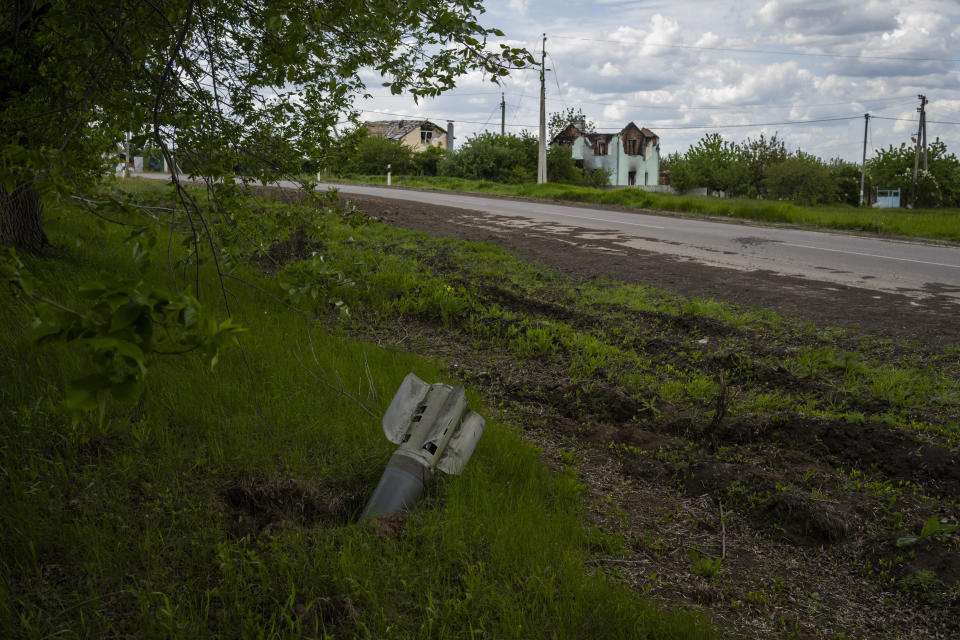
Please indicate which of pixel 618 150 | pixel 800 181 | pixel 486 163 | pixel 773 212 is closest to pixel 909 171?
pixel 800 181

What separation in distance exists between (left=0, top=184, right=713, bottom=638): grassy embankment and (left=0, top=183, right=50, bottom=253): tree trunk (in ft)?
11.0

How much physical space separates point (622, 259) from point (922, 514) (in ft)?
25.4

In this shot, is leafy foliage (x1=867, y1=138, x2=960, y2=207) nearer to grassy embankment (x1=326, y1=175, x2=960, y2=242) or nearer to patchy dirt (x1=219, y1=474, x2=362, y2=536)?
grassy embankment (x1=326, y1=175, x2=960, y2=242)

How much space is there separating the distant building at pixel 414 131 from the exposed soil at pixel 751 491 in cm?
6786

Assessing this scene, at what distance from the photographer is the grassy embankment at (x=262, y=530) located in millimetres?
2557

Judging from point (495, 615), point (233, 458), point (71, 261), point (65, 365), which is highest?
point (71, 261)

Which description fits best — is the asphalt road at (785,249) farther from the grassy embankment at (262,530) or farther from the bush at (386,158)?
the bush at (386,158)

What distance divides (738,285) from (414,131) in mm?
67518

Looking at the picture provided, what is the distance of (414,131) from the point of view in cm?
7275

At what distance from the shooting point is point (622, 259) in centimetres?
1094

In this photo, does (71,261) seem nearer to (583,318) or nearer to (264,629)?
(583,318)

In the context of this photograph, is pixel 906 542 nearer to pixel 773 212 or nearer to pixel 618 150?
pixel 773 212

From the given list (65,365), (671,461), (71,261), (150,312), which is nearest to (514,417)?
(671,461)

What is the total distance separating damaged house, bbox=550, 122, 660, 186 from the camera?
235ft
